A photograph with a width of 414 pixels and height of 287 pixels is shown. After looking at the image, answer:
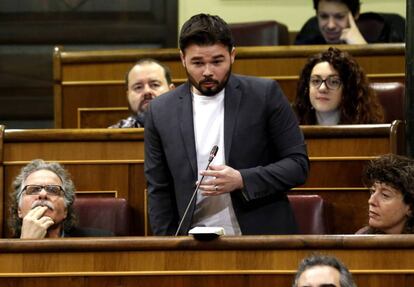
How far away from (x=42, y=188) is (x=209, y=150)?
0.37m

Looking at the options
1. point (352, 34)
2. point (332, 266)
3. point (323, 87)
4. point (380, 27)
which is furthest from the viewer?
point (380, 27)

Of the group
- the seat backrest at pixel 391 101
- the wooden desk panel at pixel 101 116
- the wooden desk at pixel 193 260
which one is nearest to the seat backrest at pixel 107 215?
the wooden desk at pixel 193 260

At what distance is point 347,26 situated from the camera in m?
2.79

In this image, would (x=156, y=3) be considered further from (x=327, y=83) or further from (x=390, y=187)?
(x=390, y=187)

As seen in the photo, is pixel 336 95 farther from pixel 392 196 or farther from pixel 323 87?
pixel 392 196

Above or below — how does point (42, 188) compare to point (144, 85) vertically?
below

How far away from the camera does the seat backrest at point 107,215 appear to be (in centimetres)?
206

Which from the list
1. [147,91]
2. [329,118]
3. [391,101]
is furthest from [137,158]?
[391,101]

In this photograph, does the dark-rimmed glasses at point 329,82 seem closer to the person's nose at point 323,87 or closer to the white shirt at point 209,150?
the person's nose at point 323,87

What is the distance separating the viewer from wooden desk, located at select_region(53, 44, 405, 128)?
2615 mm

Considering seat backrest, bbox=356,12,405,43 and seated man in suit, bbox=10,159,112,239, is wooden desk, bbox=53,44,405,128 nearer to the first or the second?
seat backrest, bbox=356,12,405,43

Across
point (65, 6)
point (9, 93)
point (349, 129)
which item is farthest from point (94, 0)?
point (349, 129)

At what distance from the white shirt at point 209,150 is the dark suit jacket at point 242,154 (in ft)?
0.04

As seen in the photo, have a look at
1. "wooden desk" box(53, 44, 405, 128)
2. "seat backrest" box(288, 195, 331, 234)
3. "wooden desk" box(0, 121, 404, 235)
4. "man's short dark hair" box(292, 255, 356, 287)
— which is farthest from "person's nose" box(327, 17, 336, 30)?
"man's short dark hair" box(292, 255, 356, 287)
